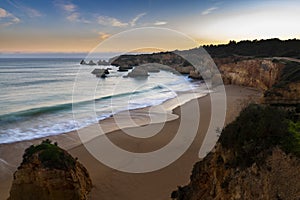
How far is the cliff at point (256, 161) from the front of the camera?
4.37 metres

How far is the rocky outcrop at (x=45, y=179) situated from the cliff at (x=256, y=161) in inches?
139

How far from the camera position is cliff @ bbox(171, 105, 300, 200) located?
4.37 m

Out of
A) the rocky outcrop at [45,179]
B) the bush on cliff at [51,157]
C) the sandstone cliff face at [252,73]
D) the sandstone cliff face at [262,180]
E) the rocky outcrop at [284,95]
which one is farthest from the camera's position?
the sandstone cliff face at [252,73]

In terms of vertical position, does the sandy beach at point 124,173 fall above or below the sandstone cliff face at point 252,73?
below

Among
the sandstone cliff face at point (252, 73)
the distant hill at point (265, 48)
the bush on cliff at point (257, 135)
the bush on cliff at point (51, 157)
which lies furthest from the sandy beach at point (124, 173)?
the distant hill at point (265, 48)

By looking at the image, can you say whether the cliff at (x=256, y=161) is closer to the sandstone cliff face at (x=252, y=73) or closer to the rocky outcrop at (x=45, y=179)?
the rocky outcrop at (x=45, y=179)

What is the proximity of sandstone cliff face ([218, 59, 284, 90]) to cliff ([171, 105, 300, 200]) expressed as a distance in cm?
2208

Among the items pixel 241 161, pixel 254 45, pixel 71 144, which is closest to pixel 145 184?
pixel 241 161

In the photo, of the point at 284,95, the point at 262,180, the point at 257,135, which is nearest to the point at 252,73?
the point at 284,95

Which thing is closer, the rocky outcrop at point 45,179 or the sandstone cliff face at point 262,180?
the sandstone cliff face at point 262,180

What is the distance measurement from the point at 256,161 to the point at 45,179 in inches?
217

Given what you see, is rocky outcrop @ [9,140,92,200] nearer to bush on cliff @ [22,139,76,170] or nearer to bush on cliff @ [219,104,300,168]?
bush on cliff @ [22,139,76,170]

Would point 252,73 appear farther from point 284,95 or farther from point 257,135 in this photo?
point 257,135

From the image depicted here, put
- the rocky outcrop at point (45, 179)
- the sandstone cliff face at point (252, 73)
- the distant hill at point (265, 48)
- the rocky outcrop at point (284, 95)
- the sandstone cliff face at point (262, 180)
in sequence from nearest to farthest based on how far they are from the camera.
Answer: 1. the sandstone cliff face at point (262, 180)
2. the rocky outcrop at point (45, 179)
3. the rocky outcrop at point (284, 95)
4. the sandstone cliff face at point (252, 73)
5. the distant hill at point (265, 48)
